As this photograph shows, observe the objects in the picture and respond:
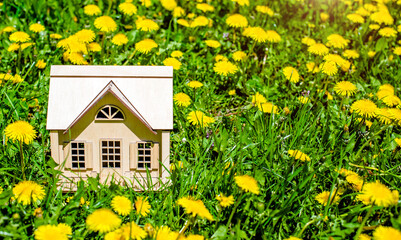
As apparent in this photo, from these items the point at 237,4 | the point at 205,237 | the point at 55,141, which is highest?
Answer: the point at 237,4

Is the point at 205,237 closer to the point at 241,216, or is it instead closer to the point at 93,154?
the point at 241,216

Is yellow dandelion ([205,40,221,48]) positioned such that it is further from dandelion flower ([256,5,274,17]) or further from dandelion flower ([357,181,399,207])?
dandelion flower ([357,181,399,207])

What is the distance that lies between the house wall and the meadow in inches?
4.3

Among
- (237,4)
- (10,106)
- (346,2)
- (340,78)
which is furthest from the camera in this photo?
(346,2)

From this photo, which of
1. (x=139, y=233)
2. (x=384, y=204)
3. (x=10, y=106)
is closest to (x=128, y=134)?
(x=139, y=233)

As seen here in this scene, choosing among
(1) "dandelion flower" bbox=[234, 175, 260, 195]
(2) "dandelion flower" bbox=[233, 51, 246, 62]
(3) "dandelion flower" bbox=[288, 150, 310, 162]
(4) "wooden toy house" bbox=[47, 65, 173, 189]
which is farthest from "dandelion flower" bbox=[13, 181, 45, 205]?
(2) "dandelion flower" bbox=[233, 51, 246, 62]

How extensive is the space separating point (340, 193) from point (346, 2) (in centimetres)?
318

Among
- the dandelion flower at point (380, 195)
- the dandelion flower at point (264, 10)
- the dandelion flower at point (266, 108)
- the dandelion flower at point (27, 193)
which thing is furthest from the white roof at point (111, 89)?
the dandelion flower at point (264, 10)

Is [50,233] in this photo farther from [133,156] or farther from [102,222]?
[133,156]

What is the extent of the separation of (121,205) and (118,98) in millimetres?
545

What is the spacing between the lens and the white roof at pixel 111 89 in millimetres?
2209

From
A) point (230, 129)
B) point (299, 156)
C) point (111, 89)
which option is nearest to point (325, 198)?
point (299, 156)

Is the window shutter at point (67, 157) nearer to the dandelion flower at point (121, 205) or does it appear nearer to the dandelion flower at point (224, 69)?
the dandelion flower at point (121, 205)

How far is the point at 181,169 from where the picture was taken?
8.39 feet
